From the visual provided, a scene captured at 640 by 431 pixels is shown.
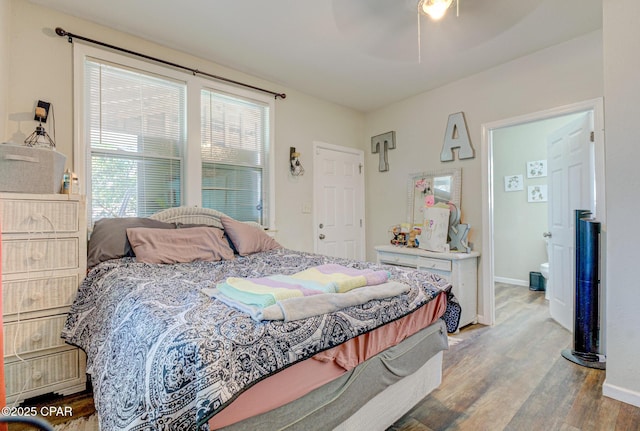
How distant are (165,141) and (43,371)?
1933 millimetres

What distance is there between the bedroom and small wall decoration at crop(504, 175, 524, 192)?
208cm

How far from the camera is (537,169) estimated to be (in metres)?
4.60

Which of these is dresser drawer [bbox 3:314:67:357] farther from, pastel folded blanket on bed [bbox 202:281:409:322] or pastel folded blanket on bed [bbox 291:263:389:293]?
pastel folded blanket on bed [bbox 291:263:389:293]

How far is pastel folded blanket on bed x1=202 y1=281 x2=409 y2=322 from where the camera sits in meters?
1.03

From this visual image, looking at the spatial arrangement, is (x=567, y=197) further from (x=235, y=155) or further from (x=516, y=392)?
(x=235, y=155)

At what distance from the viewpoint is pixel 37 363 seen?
1800mm

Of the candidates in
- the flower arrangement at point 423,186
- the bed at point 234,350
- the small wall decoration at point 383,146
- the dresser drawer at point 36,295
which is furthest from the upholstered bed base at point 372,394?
the small wall decoration at point 383,146

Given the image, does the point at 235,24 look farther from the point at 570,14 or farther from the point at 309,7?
the point at 570,14

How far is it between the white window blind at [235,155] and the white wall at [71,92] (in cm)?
20

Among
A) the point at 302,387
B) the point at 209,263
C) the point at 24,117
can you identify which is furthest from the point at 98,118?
the point at 302,387

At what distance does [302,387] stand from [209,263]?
1.34 metres

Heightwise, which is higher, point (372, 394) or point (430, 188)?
point (430, 188)

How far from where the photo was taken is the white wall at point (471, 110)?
8.63 feet

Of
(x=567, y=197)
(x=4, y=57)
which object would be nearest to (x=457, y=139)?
(x=567, y=197)
